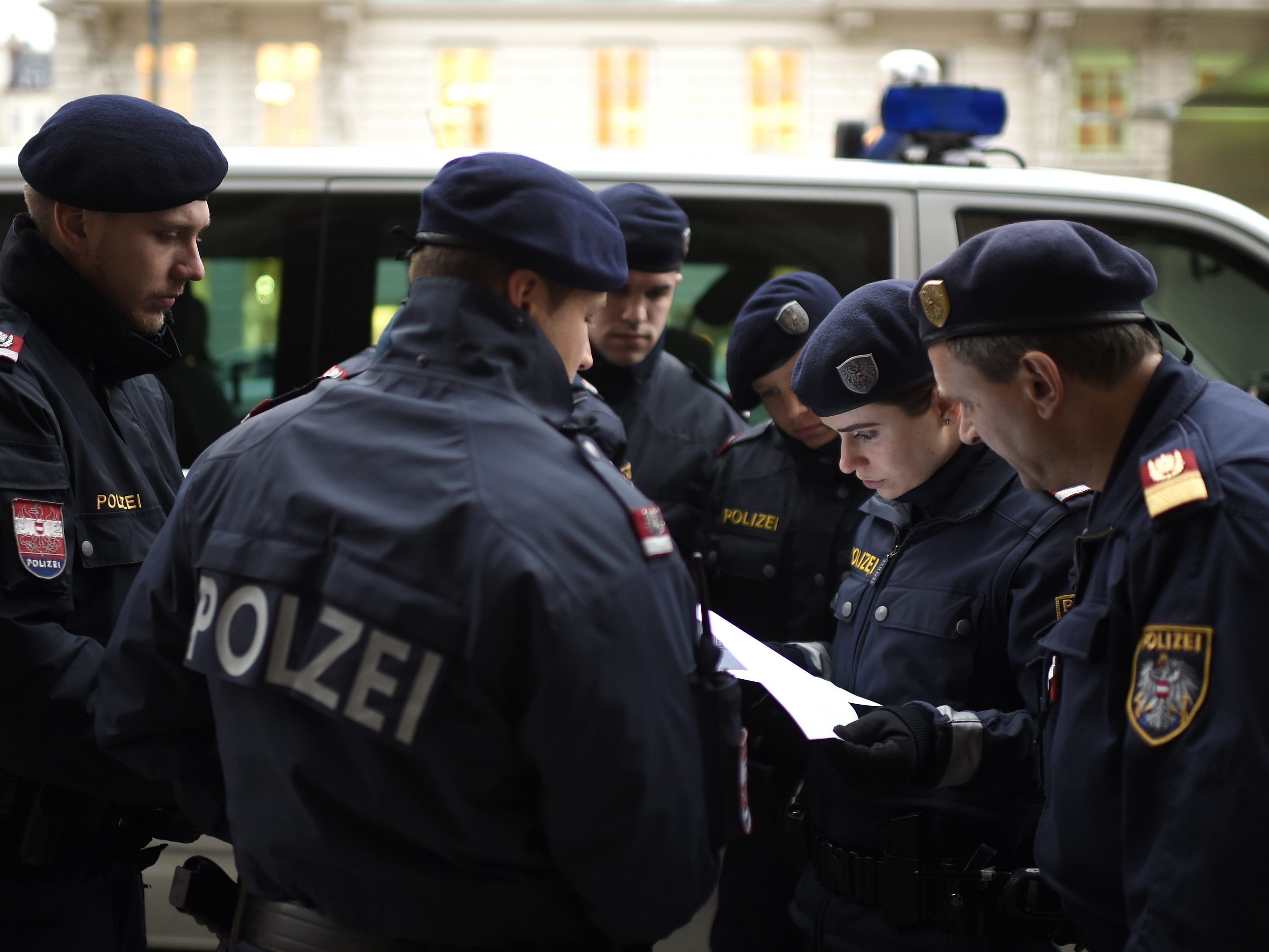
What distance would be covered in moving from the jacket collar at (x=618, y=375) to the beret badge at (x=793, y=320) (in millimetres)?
480

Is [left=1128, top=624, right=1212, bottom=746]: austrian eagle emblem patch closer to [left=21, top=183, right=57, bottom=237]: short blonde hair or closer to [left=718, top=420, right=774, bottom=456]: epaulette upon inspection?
[left=718, top=420, right=774, bottom=456]: epaulette

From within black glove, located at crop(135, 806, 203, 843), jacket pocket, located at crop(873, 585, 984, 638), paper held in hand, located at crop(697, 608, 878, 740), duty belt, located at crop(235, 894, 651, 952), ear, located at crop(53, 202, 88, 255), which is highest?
ear, located at crop(53, 202, 88, 255)

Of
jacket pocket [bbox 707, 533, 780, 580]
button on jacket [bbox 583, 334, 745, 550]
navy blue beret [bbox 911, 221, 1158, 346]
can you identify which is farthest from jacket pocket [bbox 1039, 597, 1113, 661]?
button on jacket [bbox 583, 334, 745, 550]

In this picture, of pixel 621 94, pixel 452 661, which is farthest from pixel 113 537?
pixel 621 94

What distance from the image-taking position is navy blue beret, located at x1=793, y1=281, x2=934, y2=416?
193 centimetres

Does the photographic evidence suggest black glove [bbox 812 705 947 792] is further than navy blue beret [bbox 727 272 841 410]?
No

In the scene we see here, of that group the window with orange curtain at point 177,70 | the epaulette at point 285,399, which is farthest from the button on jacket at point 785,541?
the window with orange curtain at point 177,70

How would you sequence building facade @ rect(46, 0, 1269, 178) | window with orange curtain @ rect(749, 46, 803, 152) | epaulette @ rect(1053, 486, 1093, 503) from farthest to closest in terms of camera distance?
window with orange curtain @ rect(749, 46, 803, 152) → building facade @ rect(46, 0, 1269, 178) → epaulette @ rect(1053, 486, 1093, 503)

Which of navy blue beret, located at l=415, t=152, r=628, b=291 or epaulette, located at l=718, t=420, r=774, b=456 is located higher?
navy blue beret, located at l=415, t=152, r=628, b=291

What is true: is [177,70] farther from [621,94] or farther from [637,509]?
[637,509]

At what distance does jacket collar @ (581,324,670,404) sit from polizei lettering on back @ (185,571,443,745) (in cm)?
173

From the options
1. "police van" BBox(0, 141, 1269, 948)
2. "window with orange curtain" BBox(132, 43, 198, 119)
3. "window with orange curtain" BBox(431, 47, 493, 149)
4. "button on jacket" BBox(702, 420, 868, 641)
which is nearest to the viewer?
"button on jacket" BBox(702, 420, 868, 641)

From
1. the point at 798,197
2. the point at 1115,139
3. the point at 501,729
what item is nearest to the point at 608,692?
the point at 501,729

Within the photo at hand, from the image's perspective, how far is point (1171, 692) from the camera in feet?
4.06
